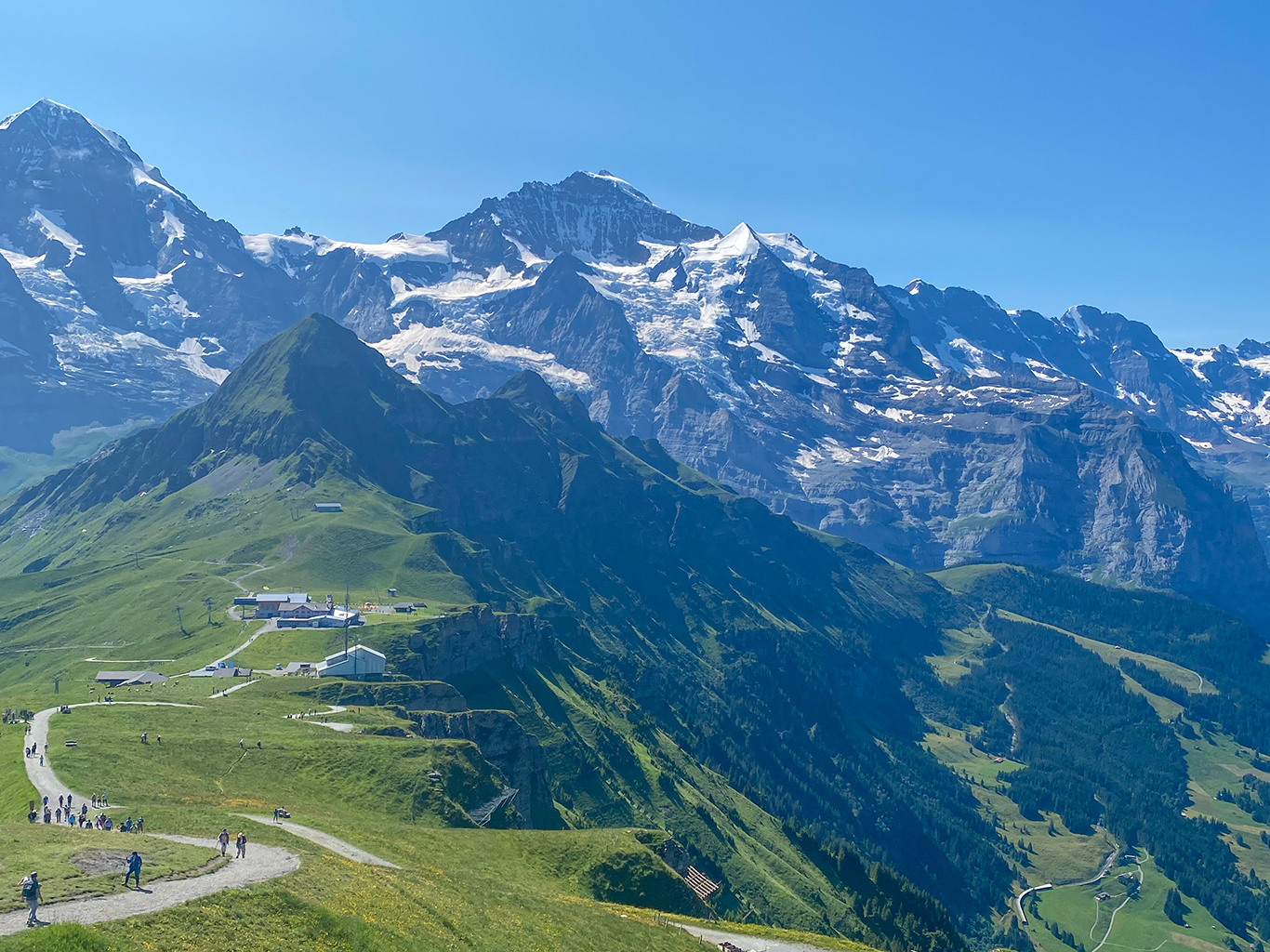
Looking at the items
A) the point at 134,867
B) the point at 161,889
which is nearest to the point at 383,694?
the point at 161,889

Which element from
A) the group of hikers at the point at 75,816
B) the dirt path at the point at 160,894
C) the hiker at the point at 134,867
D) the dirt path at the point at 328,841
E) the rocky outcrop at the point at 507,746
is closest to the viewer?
the dirt path at the point at 160,894

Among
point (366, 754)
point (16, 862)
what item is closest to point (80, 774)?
point (366, 754)

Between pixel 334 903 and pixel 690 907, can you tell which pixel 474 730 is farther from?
pixel 334 903

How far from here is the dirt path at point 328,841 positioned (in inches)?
3438

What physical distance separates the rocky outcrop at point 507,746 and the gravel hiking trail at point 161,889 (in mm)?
92404

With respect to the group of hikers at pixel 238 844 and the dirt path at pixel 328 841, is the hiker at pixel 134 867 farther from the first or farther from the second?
the dirt path at pixel 328 841

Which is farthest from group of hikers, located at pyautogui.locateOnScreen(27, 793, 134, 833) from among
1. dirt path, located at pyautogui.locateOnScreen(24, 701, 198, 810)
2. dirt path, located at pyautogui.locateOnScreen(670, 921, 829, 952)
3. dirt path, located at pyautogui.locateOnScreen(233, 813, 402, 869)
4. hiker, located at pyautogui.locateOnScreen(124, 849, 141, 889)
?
dirt path, located at pyautogui.locateOnScreen(670, 921, 829, 952)

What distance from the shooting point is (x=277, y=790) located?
123 meters

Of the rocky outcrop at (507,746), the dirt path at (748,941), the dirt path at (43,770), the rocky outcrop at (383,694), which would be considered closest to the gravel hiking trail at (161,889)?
the dirt path at (43,770)

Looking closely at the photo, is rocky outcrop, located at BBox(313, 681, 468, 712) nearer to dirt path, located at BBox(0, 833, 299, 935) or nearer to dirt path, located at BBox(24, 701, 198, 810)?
dirt path, located at BBox(24, 701, 198, 810)

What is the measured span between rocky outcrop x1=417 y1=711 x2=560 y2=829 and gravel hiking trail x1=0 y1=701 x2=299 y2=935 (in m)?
92.4

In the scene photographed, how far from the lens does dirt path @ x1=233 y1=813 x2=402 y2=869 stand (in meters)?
87.3

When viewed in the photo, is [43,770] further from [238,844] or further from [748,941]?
[748,941]

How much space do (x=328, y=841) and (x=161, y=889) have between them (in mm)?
31786
